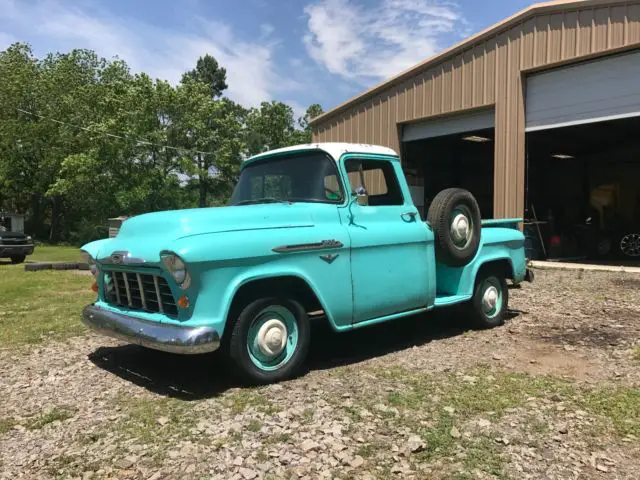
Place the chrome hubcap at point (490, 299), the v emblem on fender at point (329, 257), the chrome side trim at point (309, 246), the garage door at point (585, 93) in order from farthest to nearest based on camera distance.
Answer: the garage door at point (585, 93) < the chrome hubcap at point (490, 299) < the v emblem on fender at point (329, 257) < the chrome side trim at point (309, 246)

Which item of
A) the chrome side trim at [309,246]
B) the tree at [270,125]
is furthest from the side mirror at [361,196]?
the tree at [270,125]

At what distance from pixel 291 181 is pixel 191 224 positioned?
137 centimetres

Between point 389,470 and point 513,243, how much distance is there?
4478 mm

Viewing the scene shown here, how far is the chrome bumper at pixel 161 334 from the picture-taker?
3.80m

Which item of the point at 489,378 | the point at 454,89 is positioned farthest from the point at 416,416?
the point at 454,89

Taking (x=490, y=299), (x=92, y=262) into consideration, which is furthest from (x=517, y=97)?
(x=92, y=262)

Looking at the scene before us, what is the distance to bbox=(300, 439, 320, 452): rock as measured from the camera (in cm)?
324

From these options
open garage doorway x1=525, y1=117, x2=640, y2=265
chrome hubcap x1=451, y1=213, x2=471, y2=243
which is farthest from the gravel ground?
open garage doorway x1=525, y1=117, x2=640, y2=265

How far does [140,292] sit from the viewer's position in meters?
4.39

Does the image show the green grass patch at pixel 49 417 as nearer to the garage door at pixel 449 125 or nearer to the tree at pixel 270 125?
the garage door at pixel 449 125

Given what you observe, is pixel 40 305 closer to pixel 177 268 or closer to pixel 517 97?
pixel 177 268

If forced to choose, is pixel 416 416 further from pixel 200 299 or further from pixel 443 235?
pixel 443 235

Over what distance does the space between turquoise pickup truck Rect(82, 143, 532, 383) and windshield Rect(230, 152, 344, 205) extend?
0.01 meters

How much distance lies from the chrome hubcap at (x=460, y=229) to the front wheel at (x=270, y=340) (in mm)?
2200
